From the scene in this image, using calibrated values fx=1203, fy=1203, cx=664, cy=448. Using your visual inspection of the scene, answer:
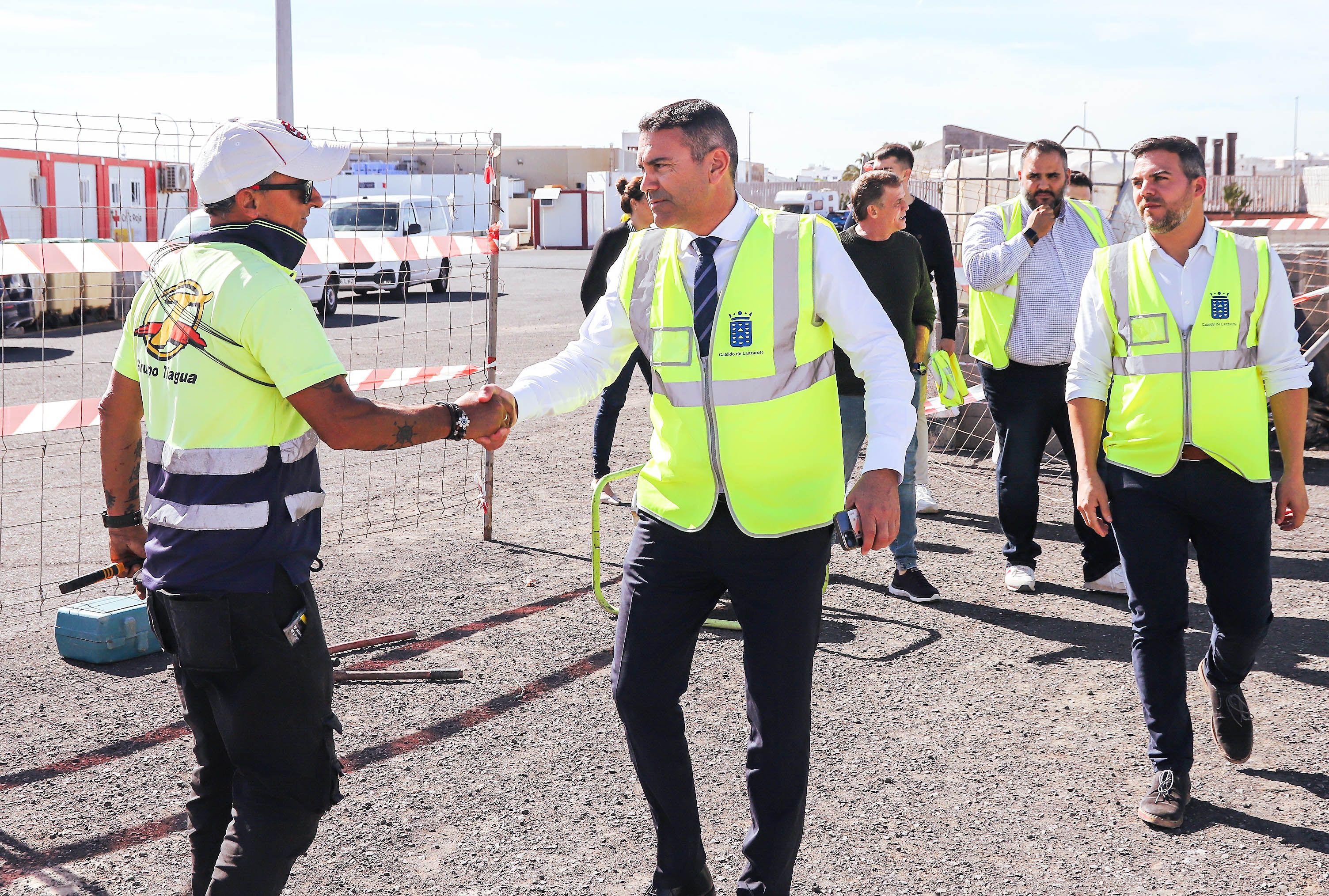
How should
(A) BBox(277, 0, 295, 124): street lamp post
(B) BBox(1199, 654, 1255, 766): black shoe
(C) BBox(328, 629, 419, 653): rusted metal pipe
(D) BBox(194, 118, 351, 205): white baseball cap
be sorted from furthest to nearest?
(A) BBox(277, 0, 295, 124): street lamp post
(C) BBox(328, 629, 419, 653): rusted metal pipe
(B) BBox(1199, 654, 1255, 766): black shoe
(D) BBox(194, 118, 351, 205): white baseball cap

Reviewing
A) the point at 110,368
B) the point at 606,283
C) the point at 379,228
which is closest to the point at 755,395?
the point at 606,283

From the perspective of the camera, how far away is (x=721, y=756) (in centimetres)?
435

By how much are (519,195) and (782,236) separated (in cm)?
6231

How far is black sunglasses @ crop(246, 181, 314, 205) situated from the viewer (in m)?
2.95

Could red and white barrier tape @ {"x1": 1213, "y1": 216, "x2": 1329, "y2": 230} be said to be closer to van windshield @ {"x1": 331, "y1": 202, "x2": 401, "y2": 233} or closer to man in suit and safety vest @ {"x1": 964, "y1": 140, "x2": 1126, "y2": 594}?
man in suit and safety vest @ {"x1": 964, "y1": 140, "x2": 1126, "y2": 594}

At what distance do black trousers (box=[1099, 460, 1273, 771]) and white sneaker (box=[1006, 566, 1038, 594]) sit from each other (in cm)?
233

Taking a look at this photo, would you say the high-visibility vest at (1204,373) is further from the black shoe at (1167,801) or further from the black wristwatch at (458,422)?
the black wristwatch at (458,422)

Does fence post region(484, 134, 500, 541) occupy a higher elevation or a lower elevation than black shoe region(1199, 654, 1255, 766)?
higher

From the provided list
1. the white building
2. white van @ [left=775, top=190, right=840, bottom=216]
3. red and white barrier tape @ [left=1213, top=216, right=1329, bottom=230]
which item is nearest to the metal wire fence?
red and white barrier tape @ [left=1213, top=216, right=1329, bottom=230]

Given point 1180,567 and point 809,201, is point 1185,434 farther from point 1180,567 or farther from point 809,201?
point 809,201

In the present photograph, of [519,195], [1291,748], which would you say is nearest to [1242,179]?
[519,195]

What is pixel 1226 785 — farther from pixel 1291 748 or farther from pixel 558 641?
pixel 558 641

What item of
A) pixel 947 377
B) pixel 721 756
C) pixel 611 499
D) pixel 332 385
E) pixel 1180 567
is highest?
pixel 332 385

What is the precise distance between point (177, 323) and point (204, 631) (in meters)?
0.72
